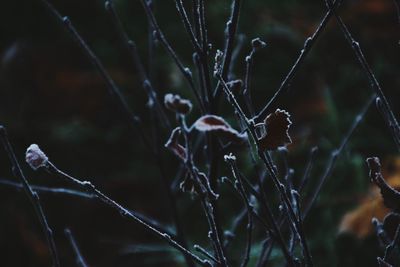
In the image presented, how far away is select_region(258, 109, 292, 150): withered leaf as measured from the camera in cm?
76

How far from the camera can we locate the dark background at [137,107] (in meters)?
2.61

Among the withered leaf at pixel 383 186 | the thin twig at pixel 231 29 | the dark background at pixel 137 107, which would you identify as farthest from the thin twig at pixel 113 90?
the dark background at pixel 137 107

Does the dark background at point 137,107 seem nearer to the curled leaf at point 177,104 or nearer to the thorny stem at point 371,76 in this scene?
the thorny stem at point 371,76

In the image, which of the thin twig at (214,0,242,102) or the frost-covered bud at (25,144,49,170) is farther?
the thin twig at (214,0,242,102)

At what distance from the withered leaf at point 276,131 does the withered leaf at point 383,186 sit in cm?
18

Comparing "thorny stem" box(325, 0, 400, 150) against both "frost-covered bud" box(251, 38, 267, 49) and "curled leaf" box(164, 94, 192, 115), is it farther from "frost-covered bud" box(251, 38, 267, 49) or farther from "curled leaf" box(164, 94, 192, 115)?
"curled leaf" box(164, 94, 192, 115)

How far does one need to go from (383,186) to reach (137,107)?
2.60 metres

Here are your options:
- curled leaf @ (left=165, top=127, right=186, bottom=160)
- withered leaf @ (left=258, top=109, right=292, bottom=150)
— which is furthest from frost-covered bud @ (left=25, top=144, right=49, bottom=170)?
withered leaf @ (left=258, top=109, right=292, bottom=150)

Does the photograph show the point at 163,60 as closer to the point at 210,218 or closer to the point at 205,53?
the point at 205,53

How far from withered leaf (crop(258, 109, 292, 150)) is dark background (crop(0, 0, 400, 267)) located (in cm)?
145

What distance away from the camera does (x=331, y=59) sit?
3244 mm

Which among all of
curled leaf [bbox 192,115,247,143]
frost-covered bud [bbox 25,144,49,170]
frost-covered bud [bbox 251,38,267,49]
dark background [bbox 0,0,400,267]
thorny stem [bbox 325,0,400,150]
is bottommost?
dark background [bbox 0,0,400,267]

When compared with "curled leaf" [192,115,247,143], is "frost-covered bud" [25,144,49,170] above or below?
above

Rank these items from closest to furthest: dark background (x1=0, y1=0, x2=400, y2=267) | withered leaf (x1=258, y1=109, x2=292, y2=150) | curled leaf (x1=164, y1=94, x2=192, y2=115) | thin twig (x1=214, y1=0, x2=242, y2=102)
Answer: curled leaf (x1=164, y1=94, x2=192, y2=115)
withered leaf (x1=258, y1=109, x2=292, y2=150)
thin twig (x1=214, y1=0, x2=242, y2=102)
dark background (x1=0, y1=0, x2=400, y2=267)
